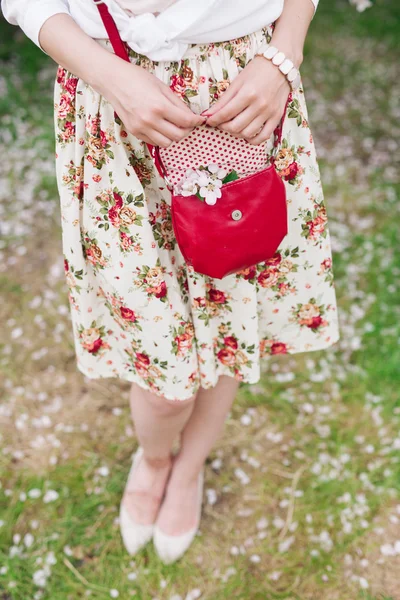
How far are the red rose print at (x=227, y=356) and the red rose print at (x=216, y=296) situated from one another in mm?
131

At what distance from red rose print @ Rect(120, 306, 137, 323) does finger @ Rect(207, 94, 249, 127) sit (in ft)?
1.36

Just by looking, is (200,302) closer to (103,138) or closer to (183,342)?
(183,342)

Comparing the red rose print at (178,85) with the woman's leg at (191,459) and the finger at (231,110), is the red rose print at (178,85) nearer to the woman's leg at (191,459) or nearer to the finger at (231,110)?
the finger at (231,110)

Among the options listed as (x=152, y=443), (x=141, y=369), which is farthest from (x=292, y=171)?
(x=152, y=443)

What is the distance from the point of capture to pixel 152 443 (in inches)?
57.1

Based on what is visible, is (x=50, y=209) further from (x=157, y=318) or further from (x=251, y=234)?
Result: (x=251, y=234)

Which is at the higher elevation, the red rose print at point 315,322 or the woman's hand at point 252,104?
the woman's hand at point 252,104

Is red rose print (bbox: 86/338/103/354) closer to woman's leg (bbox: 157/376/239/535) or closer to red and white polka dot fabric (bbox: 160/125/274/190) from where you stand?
woman's leg (bbox: 157/376/239/535)

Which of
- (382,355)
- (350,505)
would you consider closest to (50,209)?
(382,355)

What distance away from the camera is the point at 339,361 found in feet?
6.80

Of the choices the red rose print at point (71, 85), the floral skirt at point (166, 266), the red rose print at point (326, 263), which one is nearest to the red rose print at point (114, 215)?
the floral skirt at point (166, 266)

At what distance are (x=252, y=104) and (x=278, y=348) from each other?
63cm

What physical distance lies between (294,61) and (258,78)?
0.11m

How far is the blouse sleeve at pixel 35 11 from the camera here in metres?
0.98
